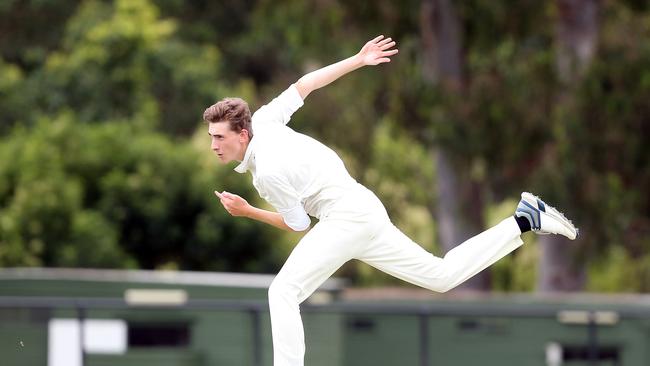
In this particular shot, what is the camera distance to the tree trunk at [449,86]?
2436 centimetres

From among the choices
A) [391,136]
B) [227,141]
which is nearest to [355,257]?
[227,141]

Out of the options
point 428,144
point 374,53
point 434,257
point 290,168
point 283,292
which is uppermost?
point 428,144

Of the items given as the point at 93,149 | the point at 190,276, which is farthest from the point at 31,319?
the point at 93,149

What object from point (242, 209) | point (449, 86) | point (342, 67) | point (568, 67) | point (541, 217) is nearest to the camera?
point (242, 209)

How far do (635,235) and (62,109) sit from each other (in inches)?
470

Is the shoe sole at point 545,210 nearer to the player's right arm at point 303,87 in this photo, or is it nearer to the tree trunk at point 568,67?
the player's right arm at point 303,87

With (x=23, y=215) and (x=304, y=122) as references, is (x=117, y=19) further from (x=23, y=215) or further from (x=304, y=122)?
(x=23, y=215)

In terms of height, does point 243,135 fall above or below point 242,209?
above

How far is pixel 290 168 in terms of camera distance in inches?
301

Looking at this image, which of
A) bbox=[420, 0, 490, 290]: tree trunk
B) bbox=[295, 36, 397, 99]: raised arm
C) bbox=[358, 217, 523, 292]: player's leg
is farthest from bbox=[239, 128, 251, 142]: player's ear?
bbox=[420, 0, 490, 290]: tree trunk

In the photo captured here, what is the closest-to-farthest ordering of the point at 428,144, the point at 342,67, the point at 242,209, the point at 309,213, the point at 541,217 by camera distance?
the point at 242,209 → the point at 342,67 → the point at 309,213 → the point at 541,217 → the point at 428,144

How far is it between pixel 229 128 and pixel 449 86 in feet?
53.5

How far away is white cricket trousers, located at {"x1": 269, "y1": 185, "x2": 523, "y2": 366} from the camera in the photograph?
7715mm

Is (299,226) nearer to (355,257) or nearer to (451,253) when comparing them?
(355,257)
